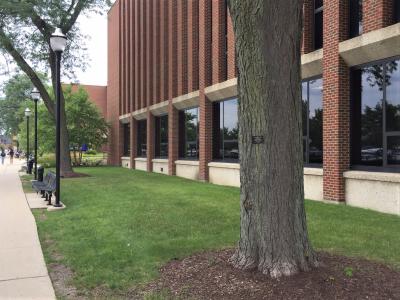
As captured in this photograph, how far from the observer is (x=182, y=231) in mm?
8078

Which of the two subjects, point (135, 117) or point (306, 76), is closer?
point (306, 76)

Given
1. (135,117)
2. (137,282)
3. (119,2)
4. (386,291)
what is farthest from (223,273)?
(119,2)

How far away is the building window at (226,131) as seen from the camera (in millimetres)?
17484

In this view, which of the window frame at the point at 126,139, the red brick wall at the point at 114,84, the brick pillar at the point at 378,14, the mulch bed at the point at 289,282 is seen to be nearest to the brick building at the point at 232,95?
the brick pillar at the point at 378,14

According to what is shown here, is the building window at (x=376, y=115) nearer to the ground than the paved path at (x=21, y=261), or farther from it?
farther from it

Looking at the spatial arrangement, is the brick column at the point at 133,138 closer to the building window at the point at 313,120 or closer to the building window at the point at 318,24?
the building window at the point at 313,120

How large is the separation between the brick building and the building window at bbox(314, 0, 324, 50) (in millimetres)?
27

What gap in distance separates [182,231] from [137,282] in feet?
8.95

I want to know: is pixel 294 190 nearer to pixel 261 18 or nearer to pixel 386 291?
pixel 386 291

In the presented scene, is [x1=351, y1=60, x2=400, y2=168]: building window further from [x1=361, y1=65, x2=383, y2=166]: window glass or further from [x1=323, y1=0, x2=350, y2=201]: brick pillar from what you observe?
[x1=323, y1=0, x2=350, y2=201]: brick pillar

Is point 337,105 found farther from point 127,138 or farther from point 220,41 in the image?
point 127,138

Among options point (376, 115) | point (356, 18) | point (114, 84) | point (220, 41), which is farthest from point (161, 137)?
point (376, 115)

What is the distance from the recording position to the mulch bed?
455cm

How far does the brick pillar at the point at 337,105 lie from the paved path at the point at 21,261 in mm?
6846
